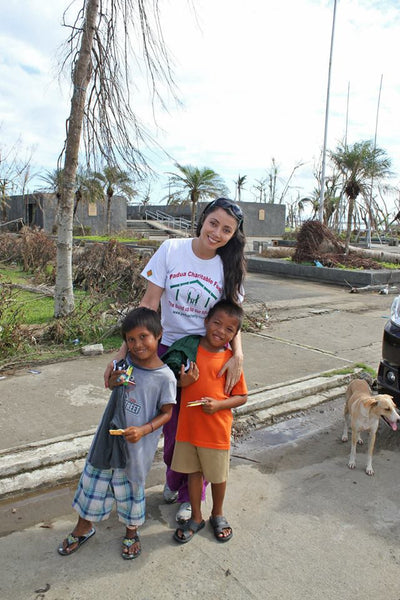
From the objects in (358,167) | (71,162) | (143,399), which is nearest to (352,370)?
(143,399)

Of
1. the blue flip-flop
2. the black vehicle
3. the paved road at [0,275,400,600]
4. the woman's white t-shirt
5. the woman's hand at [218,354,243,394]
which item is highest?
the woman's white t-shirt

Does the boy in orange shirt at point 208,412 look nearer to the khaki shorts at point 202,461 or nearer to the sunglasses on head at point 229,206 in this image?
the khaki shorts at point 202,461

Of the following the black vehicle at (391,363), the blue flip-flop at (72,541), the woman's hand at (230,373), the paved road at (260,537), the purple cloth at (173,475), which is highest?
the woman's hand at (230,373)

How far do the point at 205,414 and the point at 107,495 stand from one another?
668 millimetres

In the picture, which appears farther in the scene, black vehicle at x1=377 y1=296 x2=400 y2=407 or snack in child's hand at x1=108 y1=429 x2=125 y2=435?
black vehicle at x1=377 y1=296 x2=400 y2=407

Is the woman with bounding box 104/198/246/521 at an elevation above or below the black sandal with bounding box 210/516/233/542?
above

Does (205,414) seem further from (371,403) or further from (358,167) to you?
(358,167)

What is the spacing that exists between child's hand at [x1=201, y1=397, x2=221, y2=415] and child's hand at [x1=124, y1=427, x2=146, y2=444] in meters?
0.36

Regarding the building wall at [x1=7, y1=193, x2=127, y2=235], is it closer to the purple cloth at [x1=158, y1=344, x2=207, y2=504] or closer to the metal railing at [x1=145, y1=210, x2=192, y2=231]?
the metal railing at [x1=145, y1=210, x2=192, y2=231]

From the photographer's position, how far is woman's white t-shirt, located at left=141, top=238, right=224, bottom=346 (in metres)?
2.62

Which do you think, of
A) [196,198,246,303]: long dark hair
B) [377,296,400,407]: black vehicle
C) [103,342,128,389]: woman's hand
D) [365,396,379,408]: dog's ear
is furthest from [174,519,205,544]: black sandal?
[377,296,400,407]: black vehicle

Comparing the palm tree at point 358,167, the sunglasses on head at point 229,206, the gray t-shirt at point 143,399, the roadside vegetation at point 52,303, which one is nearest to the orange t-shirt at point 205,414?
the gray t-shirt at point 143,399

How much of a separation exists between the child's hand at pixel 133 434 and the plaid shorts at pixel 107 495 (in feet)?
0.89

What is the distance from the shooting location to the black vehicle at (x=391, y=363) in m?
4.05
